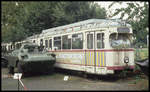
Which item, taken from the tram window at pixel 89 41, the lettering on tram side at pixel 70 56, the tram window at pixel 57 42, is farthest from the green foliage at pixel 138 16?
the tram window at pixel 57 42

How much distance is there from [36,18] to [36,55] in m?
11.3

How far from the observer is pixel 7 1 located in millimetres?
22516

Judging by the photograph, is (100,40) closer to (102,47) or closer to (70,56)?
(102,47)

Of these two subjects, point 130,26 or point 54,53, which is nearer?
point 130,26

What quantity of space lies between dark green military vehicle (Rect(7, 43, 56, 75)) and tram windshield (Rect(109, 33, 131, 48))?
3.86 meters

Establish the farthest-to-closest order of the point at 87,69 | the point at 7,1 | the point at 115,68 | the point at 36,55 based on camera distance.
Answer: the point at 7,1 → the point at 36,55 → the point at 87,69 → the point at 115,68

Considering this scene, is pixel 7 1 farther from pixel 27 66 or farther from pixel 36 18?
pixel 27 66

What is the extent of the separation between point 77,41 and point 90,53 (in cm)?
142

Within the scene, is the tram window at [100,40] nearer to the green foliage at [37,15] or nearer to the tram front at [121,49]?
the tram front at [121,49]

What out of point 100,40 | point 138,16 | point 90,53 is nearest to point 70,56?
point 90,53

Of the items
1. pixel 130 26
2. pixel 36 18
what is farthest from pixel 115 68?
pixel 36 18

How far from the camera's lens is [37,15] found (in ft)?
77.8

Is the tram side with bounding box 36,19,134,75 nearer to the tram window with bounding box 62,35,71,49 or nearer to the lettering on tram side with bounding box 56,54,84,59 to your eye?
the lettering on tram side with bounding box 56,54,84,59

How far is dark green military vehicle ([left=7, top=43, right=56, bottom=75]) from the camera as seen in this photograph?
12.8 meters
